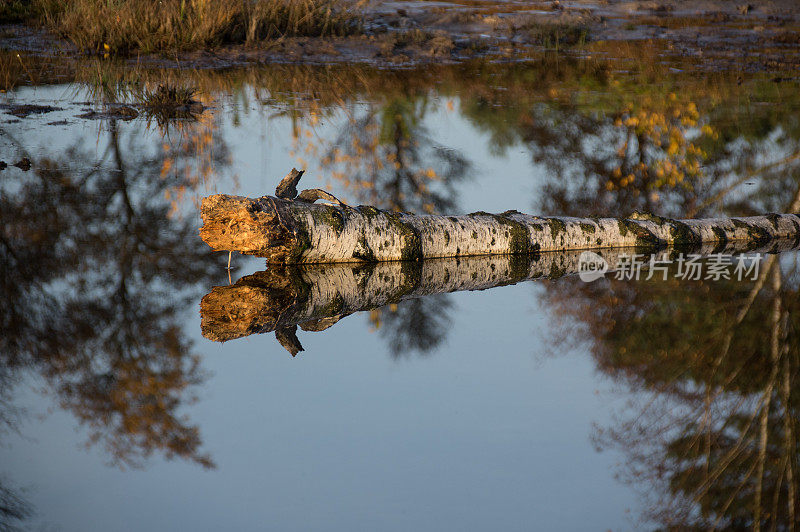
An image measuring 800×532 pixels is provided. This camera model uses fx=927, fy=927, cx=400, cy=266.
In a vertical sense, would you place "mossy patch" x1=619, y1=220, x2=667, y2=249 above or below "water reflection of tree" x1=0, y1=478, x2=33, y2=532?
above

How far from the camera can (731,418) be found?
18.7ft

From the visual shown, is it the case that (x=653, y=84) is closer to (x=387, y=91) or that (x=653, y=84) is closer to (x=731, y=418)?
(x=387, y=91)

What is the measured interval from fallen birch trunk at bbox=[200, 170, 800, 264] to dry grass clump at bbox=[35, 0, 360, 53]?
1156 cm

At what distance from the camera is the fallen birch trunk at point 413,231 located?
7.41 meters

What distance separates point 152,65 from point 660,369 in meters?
13.9

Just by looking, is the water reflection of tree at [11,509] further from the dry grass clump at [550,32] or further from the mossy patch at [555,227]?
the dry grass clump at [550,32]

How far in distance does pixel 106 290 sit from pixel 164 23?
487 inches

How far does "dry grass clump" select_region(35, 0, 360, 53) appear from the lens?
18.1 meters

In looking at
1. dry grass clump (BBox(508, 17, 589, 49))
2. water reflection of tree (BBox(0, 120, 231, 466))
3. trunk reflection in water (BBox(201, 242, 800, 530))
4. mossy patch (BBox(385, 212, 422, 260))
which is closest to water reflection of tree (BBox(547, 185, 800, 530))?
A: trunk reflection in water (BBox(201, 242, 800, 530))

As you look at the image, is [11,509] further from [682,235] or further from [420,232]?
[682,235]

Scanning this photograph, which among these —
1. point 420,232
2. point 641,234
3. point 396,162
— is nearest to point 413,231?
point 420,232

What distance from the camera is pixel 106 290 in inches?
278

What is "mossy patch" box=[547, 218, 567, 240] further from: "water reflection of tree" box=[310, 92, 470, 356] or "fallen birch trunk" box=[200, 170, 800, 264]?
"water reflection of tree" box=[310, 92, 470, 356]

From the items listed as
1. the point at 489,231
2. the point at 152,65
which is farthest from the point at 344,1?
the point at 489,231
